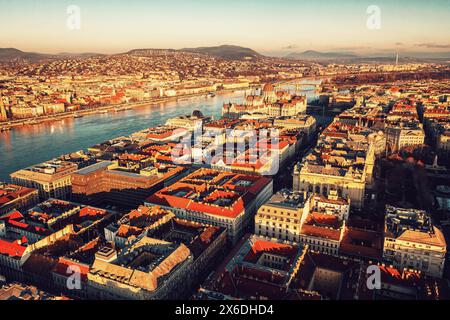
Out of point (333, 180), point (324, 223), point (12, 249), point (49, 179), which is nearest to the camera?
point (12, 249)

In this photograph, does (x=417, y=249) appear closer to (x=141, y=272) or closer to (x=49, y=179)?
(x=141, y=272)

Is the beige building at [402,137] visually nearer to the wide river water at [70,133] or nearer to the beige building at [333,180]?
the beige building at [333,180]

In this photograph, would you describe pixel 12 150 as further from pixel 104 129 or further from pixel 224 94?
pixel 224 94

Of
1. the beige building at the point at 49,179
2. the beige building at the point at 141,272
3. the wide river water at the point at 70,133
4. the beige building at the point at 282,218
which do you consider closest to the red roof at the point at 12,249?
the beige building at the point at 141,272

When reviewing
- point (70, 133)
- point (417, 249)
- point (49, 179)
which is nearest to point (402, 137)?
point (417, 249)

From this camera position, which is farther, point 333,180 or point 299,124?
point 299,124

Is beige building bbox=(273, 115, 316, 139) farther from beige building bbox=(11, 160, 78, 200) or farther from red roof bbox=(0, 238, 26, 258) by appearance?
red roof bbox=(0, 238, 26, 258)
